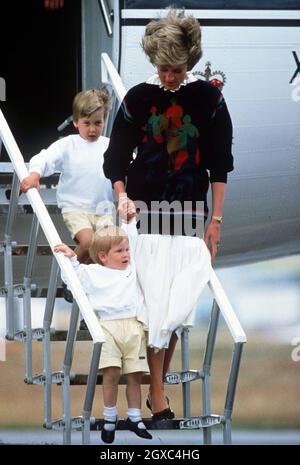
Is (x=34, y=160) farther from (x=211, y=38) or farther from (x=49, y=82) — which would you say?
(x=49, y=82)

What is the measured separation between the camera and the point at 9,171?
25.7 feet

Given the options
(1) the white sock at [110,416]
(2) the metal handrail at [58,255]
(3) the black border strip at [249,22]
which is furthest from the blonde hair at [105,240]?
(3) the black border strip at [249,22]

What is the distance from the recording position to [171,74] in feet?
19.8

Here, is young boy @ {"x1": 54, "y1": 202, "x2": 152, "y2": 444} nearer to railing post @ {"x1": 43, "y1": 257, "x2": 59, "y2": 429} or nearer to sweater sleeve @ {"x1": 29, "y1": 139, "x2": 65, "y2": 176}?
railing post @ {"x1": 43, "y1": 257, "x2": 59, "y2": 429}

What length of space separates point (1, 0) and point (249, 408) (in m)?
2.29

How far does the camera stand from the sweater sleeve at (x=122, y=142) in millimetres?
6188

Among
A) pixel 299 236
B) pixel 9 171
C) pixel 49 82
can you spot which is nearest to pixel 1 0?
pixel 49 82

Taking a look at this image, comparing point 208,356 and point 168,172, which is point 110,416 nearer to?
point 208,356

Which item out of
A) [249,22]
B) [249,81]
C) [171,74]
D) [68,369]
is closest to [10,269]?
[68,369]

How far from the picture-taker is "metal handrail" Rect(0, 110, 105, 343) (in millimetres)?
5914

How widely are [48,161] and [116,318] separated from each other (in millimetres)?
787

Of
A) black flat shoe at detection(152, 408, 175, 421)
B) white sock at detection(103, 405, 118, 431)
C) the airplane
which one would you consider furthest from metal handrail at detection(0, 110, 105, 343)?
the airplane

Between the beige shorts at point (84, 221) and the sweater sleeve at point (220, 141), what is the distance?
686mm

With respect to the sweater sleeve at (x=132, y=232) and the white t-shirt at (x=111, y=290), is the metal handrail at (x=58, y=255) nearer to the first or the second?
the white t-shirt at (x=111, y=290)
